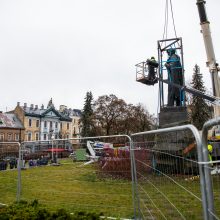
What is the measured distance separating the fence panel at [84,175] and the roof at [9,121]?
68.4m

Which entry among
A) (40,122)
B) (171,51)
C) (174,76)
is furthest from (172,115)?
(40,122)

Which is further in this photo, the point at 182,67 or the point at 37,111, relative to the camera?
the point at 37,111

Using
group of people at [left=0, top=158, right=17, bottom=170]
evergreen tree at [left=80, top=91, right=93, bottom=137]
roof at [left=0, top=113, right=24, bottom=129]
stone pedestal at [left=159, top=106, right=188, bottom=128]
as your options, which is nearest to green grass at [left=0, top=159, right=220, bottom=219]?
group of people at [left=0, top=158, right=17, bottom=170]

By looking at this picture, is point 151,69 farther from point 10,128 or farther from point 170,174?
point 10,128

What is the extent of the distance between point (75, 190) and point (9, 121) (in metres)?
71.9

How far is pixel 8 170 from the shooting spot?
11438 mm

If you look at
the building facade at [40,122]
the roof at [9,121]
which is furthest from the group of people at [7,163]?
the building facade at [40,122]

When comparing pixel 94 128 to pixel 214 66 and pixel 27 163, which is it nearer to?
pixel 214 66

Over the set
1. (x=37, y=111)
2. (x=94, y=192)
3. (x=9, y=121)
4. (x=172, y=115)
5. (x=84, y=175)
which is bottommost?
(x=94, y=192)

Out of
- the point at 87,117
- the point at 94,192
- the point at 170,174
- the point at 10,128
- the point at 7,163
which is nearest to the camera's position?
the point at 170,174

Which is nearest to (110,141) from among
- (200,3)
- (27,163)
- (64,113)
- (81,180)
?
→ (81,180)

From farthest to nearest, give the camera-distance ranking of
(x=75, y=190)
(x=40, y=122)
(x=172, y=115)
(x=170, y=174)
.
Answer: (x=40, y=122) < (x=172, y=115) < (x=75, y=190) < (x=170, y=174)

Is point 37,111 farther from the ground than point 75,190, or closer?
farther from the ground

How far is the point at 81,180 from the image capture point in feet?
27.5
